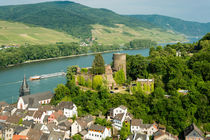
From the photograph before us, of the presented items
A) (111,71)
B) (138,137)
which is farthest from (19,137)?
(111,71)

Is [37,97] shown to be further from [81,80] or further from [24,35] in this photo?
[24,35]

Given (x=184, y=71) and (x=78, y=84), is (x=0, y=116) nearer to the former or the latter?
(x=78, y=84)

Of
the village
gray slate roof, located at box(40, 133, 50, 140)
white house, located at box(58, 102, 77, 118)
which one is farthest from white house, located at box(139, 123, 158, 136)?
gray slate roof, located at box(40, 133, 50, 140)

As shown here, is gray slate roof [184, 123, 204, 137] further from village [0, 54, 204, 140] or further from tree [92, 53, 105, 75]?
tree [92, 53, 105, 75]

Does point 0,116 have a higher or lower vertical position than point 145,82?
lower

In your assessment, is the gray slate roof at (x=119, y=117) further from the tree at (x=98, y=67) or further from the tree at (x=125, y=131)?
the tree at (x=98, y=67)

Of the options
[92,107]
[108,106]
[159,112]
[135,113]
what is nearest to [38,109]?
[92,107]
